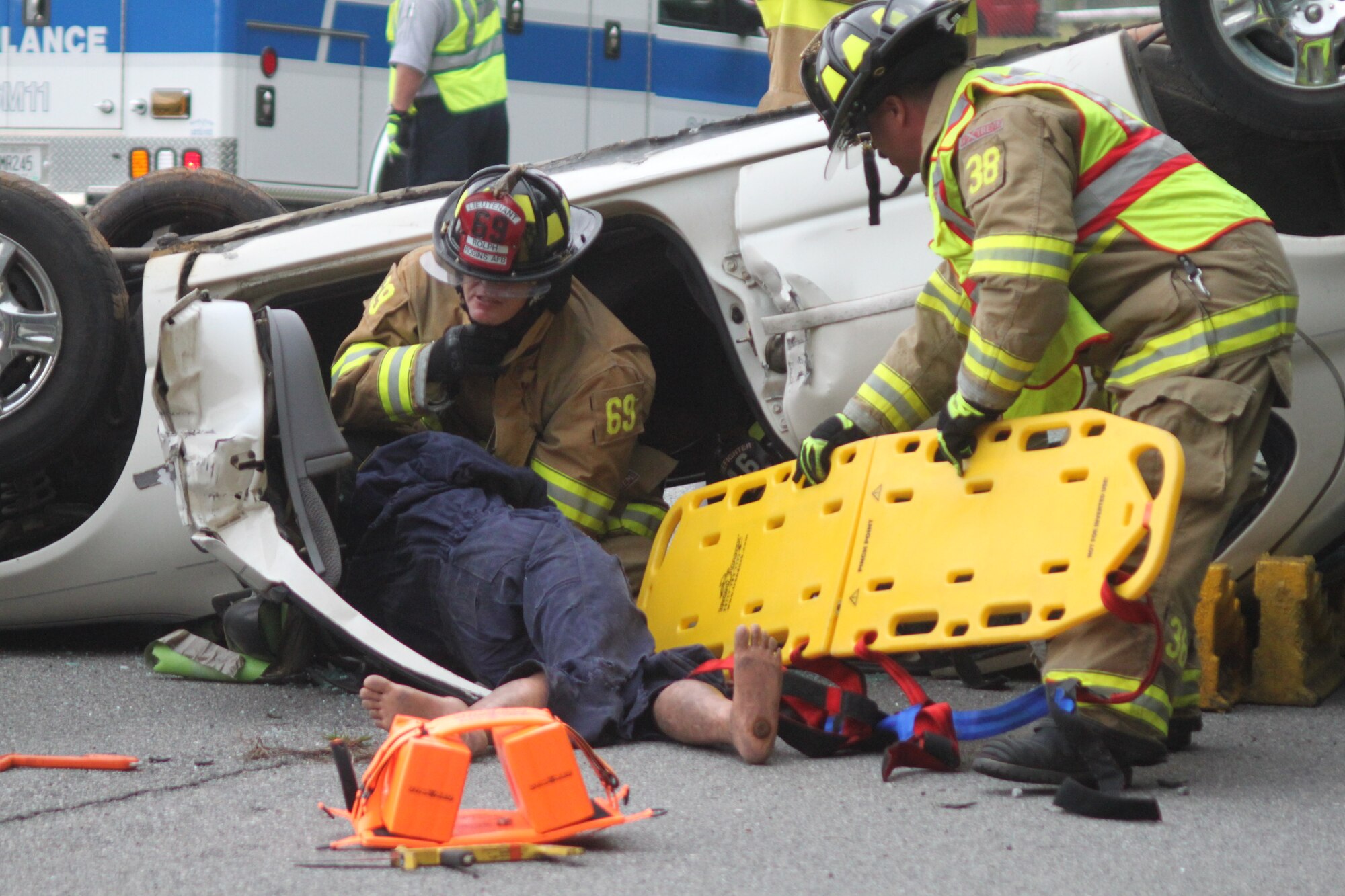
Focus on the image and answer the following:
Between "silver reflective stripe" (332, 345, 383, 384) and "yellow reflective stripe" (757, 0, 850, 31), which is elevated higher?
"yellow reflective stripe" (757, 0, 850, 31)

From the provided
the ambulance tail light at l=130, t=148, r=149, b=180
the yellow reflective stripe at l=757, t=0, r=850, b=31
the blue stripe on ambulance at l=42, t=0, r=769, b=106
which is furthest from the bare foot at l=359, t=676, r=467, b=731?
the ambulance tail light at l=130, t=148, r=149, b=180

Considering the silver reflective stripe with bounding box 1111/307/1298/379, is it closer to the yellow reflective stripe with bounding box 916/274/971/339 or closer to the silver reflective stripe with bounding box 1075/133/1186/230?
the silver reflective stripe with bounding box 1075/133/1186/230

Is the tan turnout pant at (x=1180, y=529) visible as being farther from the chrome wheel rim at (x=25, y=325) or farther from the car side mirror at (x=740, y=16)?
the car side mirror at (x=740, y=16)

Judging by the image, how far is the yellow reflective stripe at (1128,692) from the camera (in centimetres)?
289

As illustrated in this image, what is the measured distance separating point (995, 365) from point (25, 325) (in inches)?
85.9

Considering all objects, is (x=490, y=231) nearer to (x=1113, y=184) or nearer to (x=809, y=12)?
(x=1113, y=184)

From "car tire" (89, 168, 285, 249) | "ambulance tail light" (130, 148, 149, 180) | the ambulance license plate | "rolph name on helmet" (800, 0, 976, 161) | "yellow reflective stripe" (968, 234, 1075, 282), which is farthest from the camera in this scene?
the ambulance license plate

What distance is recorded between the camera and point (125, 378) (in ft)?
12.8

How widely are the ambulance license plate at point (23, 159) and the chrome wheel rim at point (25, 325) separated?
4165 mm

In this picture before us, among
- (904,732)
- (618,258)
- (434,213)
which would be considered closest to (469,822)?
(904,732)

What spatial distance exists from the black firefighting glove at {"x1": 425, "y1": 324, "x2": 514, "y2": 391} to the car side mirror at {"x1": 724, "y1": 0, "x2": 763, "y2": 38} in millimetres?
5094

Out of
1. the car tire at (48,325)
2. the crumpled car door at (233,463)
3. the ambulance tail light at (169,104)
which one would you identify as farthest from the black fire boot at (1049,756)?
the ambulance tail light at (169,104)

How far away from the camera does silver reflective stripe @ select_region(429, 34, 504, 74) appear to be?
21.9 feet

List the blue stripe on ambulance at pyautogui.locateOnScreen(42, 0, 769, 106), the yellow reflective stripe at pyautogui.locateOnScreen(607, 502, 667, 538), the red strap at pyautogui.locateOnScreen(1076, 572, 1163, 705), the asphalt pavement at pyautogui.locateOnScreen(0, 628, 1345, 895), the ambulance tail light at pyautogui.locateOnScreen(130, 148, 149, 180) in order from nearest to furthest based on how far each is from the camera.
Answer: the asphalt pavement at pyautogui.locateOnScreen(0, 628, 1345, 895) < the red strap at pyautogui.locateOnScreen(1076, 572, 1163, 705) < the yellow reflective stripe at pyautogui.locateOnScreen(607, 502, 667, 538) < the blue stripe on ambulance at pyautogui.locateOnScreen(42, 0, 769, 106) < the ambulance tail light at pyautogui.locateOnScreen(130, 148, 149, 180)
